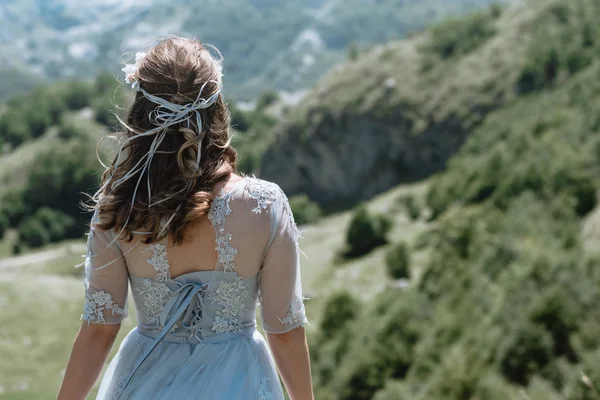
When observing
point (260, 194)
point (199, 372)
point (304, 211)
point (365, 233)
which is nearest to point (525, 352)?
point (199, 372)

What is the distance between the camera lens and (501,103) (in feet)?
271

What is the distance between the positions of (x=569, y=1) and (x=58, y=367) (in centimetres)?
8246

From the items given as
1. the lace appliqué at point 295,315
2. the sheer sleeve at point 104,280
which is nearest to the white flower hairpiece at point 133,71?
the sheer sleeve at point 104,280

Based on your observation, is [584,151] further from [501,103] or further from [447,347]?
[501,103]

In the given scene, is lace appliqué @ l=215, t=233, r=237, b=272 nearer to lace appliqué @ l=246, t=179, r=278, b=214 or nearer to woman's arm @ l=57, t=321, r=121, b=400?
lace appliqué @ l=246, t=179, r=278, b=214

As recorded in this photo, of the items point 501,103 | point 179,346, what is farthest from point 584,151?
point 501,103

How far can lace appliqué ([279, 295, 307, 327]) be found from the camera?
3.65 m

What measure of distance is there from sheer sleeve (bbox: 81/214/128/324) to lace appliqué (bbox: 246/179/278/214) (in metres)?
0.71

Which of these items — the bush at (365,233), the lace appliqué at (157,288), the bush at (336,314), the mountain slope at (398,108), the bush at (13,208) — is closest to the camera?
the lace appliqué at (157,288)

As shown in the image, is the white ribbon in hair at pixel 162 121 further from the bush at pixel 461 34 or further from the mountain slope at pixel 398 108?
the bush at pixel 461 34

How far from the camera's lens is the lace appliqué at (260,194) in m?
3.46

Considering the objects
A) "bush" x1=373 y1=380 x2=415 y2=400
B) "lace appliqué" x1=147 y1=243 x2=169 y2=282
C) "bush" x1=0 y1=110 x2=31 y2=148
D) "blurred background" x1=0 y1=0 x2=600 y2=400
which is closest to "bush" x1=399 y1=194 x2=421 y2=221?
"blurred background" x1=0 y1=0 x2=600 y2=400

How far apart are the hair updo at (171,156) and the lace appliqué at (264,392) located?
855mm

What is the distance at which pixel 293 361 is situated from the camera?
3.63 meters
